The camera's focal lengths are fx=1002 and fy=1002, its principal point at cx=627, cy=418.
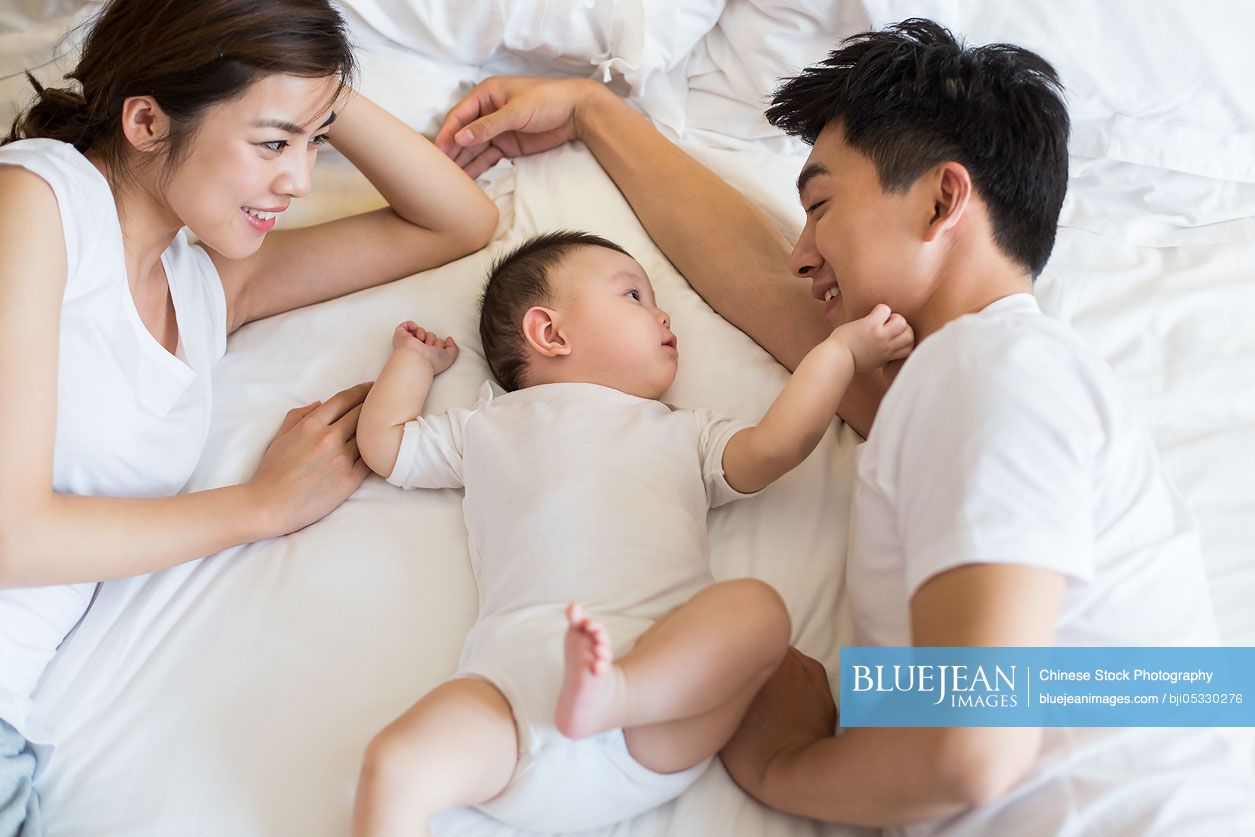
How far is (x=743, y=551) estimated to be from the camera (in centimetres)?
138

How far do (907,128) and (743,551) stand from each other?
603 mm

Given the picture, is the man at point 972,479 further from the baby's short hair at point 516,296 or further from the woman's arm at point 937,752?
the baby's short hair at point 516,296

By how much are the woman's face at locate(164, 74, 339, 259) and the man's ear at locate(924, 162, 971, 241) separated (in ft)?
2.64

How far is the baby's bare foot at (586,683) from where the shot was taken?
3.17 feet

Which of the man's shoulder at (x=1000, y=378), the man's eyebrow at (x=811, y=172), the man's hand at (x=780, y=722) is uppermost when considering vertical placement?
the man's eyebrow at (x=811, y=172)

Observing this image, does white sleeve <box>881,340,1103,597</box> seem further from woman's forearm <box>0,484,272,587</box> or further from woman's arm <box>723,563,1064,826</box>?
woman's forearm <box>0,484,272,587</box>

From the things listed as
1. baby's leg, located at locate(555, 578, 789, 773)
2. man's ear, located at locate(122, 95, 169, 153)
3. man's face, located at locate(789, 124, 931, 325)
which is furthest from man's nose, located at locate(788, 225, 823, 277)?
man's ear, located at locate(122, 95, 169, 153)

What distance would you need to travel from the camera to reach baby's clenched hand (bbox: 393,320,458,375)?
156 cm

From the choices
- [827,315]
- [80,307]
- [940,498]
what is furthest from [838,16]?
[80,307]

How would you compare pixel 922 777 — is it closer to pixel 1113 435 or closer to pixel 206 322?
pixel 1113 435

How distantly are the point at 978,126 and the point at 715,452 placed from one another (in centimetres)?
54

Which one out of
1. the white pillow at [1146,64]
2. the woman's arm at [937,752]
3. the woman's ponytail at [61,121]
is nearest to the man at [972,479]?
the woman's arm at [937,752]

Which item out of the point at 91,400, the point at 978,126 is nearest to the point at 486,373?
the point at 91,400

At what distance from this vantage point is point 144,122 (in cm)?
129
